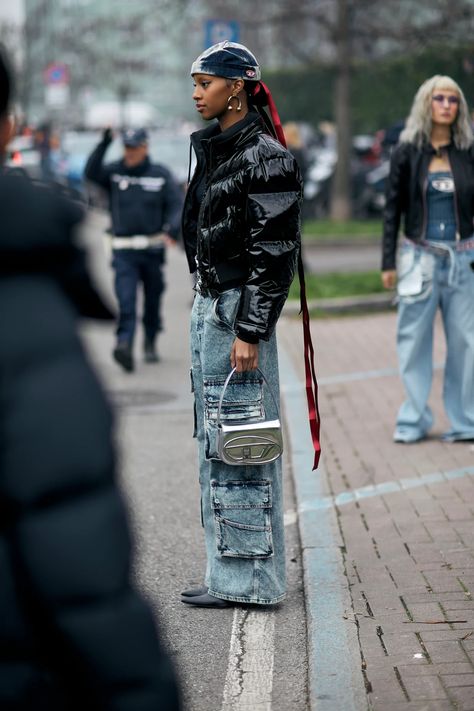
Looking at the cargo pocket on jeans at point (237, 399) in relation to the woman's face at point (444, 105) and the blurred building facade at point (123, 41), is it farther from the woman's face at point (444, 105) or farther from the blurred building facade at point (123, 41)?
the blurred building facade at point (123, 41)

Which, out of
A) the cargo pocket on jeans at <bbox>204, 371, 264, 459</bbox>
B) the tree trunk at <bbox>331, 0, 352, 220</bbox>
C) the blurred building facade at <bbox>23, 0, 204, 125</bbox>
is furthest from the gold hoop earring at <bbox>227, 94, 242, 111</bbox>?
the blurred building facade at <bbox>23, 0, 204, 125</bbox>

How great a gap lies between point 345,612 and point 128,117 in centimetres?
5592

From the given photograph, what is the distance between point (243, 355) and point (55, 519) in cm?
286

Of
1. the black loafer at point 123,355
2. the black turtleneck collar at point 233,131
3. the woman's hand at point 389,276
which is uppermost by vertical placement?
the black turtleneck collar at point 233,131

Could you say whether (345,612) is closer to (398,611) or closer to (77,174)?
(398,611)

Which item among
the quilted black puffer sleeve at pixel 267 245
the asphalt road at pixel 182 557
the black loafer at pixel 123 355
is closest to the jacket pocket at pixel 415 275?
the asphalt road at pixel 182 557

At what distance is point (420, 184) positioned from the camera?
7410 millimetres

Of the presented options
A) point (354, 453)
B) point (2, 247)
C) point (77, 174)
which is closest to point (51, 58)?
point (77, 174)

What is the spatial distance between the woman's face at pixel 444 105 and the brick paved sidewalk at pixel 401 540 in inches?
69.8

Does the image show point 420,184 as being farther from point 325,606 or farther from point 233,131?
point 325,606

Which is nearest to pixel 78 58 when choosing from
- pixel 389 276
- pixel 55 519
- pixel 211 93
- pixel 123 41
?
pixel 123 41

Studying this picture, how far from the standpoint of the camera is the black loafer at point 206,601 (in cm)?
507

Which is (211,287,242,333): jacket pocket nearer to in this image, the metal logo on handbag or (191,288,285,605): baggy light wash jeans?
(191,288,285,605): baggy light wash jeans

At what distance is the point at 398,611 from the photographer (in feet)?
16.1
